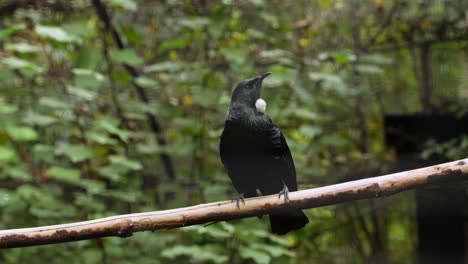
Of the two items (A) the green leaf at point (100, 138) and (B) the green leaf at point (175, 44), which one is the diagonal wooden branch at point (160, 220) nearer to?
(A) the green leaf at point (100, 138)

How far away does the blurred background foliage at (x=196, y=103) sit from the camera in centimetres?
223

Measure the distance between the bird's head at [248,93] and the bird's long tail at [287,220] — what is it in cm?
32

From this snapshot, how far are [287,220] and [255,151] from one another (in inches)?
8.1

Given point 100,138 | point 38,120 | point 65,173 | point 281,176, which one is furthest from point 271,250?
point 38,120

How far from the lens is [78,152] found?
85.6 inches

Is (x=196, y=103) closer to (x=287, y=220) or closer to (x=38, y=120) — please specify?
(x=38, y=120)

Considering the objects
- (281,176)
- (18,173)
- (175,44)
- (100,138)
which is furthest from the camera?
(175,44)

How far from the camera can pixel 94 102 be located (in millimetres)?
2555

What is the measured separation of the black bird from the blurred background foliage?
0.40 metres

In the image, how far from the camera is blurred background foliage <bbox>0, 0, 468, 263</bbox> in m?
2.23

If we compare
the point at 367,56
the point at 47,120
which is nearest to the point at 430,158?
the point at 367,56

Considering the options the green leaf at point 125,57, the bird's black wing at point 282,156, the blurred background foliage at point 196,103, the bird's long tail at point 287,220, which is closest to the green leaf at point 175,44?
the blurred background foliage at point 196,103

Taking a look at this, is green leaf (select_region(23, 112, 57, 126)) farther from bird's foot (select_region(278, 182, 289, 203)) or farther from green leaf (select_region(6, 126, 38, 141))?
bird's foot (select_region(278, 182, 289, 203))

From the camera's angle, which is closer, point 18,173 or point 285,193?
point 285,193
